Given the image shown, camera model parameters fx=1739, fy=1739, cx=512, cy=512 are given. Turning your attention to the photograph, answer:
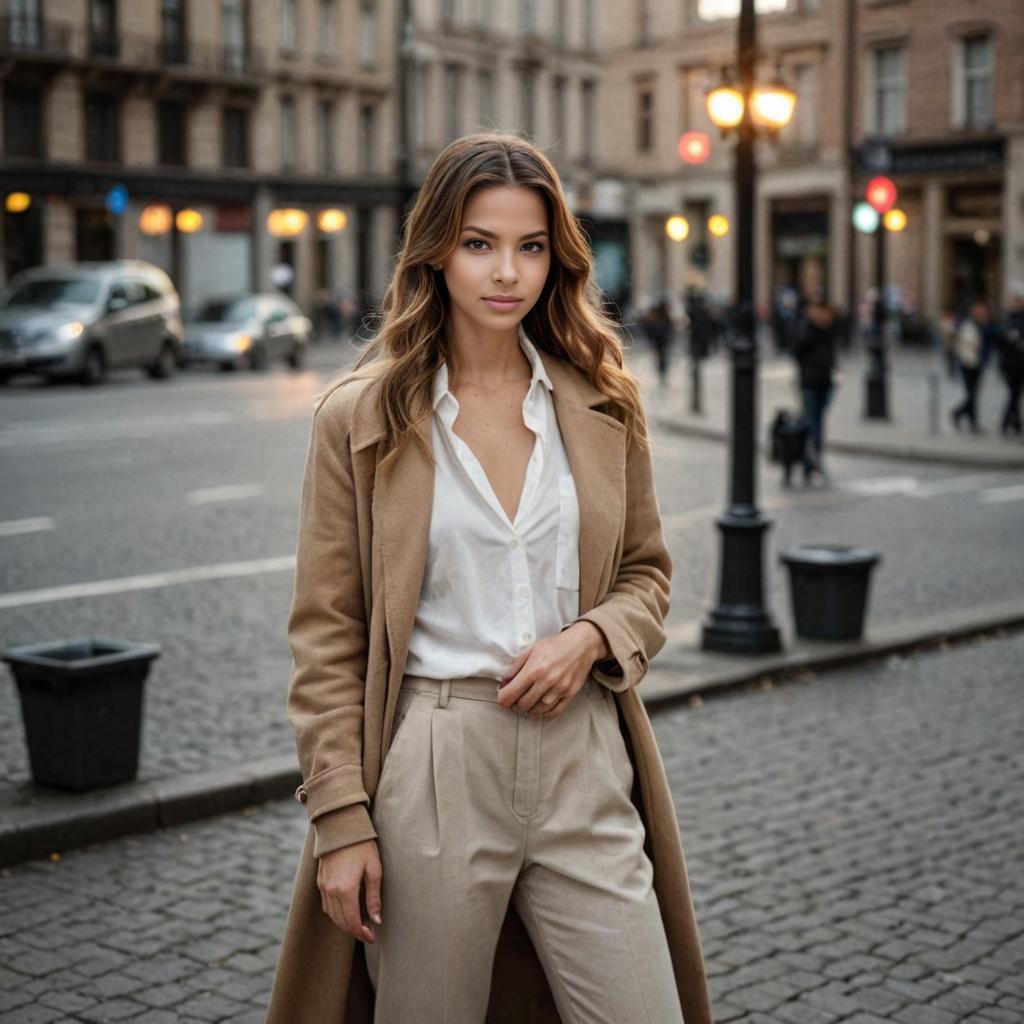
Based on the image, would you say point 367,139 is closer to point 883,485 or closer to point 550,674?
point 883,485

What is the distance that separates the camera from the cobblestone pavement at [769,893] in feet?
14.9

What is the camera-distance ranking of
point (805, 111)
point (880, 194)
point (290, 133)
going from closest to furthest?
point (880, 194) → point (290, 133) → point (805, 111)

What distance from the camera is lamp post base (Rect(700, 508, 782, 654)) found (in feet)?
29.1

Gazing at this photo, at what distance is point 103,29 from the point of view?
148 ft

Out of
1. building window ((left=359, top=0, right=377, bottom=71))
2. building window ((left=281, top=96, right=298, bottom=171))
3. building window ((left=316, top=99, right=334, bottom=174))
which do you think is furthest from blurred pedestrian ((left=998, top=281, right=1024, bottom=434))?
building window ((left=359, top=0, right=377, bottom=71))

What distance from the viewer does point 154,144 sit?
155 feet

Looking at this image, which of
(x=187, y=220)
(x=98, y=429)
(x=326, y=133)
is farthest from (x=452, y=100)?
(x=98, y=429)

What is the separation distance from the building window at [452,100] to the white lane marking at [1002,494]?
40339mm

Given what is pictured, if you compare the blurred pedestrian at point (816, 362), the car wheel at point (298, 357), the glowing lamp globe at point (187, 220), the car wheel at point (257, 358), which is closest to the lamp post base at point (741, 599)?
the blurred pedestrian at point (816, 362)

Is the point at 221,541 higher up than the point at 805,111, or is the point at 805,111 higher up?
the point at 805,111

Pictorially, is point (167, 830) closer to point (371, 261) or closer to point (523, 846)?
point (523, 846)

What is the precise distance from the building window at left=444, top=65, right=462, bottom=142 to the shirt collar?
53997 millimetres

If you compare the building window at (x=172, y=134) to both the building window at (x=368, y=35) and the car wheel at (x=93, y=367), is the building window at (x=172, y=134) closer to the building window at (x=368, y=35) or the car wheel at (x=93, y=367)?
the building window at (x=368, y=35)

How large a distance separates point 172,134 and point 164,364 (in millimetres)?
18690
